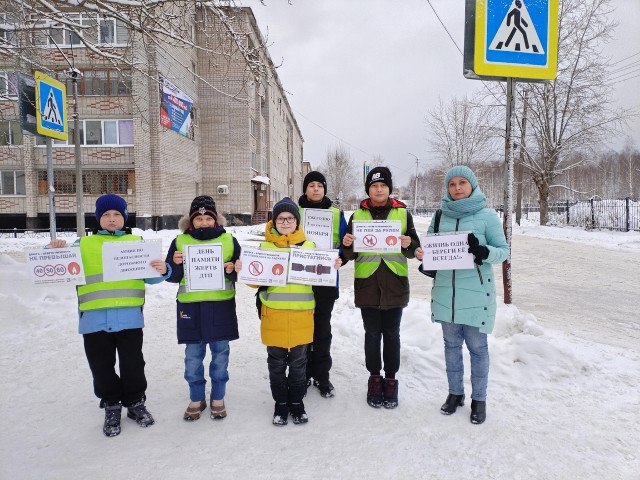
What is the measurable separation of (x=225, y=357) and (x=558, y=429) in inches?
100

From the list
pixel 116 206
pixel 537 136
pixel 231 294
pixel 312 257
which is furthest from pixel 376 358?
pixel 537 136

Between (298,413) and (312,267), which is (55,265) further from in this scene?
(298,413)

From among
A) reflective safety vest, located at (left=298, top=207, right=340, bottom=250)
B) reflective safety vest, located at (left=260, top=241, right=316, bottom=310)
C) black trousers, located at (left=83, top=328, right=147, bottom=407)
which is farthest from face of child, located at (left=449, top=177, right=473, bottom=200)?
black trousers, located at (left=83, top=328, right=147, bottom=407)

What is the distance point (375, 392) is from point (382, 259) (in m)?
1.12

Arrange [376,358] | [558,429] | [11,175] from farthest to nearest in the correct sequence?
1. [11,175]
2. [376,358]
3. [558,429]

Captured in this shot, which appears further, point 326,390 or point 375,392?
point 326,390

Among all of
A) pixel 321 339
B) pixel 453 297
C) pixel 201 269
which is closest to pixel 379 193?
pixel 453 297

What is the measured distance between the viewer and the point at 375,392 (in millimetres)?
3293

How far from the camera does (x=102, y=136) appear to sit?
24719mm

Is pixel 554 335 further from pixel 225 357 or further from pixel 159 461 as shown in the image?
pixel 159 461

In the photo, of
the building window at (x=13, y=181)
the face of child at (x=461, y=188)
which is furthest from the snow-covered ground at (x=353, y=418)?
the building window at (x=13, y=181)

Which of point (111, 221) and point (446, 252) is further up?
point (111, 221)

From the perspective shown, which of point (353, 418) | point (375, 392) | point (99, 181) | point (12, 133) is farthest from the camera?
point (12, 133)

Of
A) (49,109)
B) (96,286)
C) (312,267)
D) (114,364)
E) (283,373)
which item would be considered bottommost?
(283,373)
